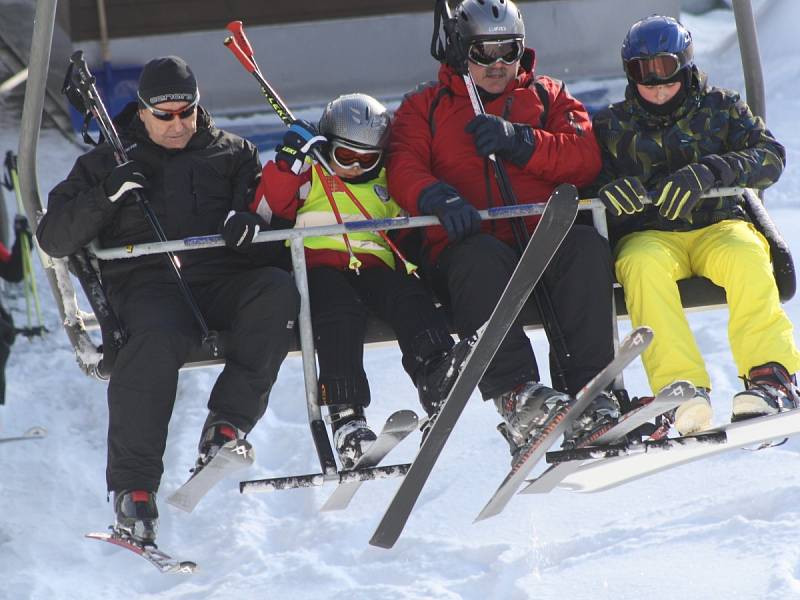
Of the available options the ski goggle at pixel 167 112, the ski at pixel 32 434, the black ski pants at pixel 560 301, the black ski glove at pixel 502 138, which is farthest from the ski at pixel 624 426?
the ski at pixel 32 434

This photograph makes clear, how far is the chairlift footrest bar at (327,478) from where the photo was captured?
4.66 meters

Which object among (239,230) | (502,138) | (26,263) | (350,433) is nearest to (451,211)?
(502,138)

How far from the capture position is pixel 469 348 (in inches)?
186

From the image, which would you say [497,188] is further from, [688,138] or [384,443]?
[384,443]

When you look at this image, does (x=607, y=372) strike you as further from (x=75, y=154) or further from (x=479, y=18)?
(x=75, y=154)

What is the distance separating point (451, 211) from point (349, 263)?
42cm

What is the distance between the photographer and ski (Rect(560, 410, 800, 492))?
462 centimetres

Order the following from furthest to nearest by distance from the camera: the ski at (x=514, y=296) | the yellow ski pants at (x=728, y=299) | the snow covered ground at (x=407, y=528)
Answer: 1. the snow covered ground at (x=407, y=528)
2. the yellow ski pants at (x=728, y=299)
3. the ski at (x=514, y=296)

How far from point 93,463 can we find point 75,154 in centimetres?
363

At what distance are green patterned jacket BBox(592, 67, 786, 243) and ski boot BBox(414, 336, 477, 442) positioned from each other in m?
0.88

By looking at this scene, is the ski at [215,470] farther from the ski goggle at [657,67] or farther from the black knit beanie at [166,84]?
the ski goggle at [657,67]

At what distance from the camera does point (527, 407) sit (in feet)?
15.5

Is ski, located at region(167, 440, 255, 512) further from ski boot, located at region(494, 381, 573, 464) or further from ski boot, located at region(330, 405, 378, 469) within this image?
ski boot, located at region(494, 381, 573, 464)

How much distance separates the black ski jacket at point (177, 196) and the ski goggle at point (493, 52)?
2.83 feet
